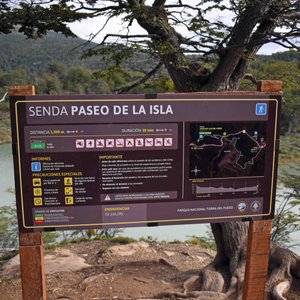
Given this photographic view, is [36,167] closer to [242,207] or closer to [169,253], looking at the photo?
[242,207]

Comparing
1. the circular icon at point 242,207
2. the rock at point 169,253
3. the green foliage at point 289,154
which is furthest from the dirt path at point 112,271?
the green foliage at point 289,154

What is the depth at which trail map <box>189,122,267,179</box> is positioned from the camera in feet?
6.59

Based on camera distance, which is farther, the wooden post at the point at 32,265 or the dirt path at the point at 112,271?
the dirt path at the point at 112,271

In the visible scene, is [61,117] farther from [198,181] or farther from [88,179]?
[198,181]

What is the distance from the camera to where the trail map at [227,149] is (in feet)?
6.59

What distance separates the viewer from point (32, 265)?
2.03 metres

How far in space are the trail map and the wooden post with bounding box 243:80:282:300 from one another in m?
0.35

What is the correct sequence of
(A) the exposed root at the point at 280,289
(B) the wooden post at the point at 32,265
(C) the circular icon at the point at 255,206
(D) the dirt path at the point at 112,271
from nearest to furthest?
(B) the wooden post at the point at 32,265 < (C) the circular icon at the point at 255,206 < (A) the exposed root at the point at 280,289 < (D) the dirt path at the point at 112,271

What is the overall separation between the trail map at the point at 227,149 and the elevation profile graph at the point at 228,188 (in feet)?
0.19

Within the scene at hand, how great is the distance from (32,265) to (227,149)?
4.13ft

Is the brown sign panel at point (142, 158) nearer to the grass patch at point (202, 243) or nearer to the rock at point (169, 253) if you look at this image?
the rock at point (169, 253)

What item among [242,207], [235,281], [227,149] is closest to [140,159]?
[227,149]

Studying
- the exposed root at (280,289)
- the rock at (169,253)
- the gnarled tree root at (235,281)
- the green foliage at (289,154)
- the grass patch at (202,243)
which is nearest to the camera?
the exposed root at (280,289)

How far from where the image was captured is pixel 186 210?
6.72 feet
